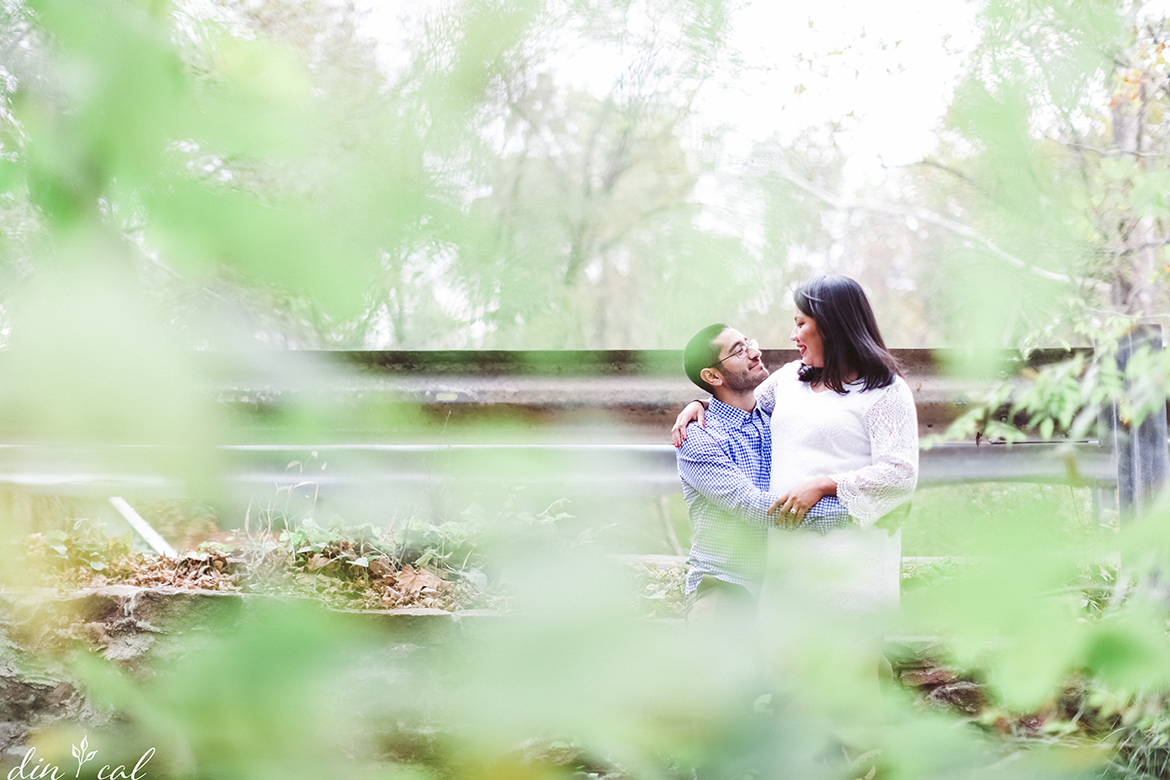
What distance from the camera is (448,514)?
0.30 m

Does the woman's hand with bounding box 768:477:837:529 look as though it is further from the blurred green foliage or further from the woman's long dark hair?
the blurred green foliage

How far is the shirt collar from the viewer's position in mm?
1216

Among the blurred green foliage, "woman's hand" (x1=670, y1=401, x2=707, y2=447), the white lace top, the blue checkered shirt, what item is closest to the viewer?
the blurred green foliage

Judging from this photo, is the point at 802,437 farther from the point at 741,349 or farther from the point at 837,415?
the point at 741,349

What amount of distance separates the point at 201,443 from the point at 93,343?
0.04 meters

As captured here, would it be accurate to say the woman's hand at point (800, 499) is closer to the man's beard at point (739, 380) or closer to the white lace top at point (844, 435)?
the white lace top at point (844, 435)

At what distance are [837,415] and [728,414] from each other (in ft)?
0.58

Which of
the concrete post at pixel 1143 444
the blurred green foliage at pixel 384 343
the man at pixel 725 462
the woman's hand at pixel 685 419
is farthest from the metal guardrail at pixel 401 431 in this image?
the concrete post at pixel 1143 444

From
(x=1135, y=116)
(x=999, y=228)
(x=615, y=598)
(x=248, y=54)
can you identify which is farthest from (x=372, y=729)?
(x=1135, y=116)

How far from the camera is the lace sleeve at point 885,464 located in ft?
3.21

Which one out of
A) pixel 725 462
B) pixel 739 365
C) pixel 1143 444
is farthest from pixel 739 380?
pixel 1143 444

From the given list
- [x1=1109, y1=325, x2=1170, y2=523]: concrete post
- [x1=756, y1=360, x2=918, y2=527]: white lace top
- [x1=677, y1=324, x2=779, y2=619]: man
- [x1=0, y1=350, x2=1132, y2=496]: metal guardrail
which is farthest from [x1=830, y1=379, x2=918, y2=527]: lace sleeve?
[x1=0, y1=350, x2=1132, y2=496]: metal guardrail

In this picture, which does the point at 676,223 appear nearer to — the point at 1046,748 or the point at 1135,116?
the point at 1046,748

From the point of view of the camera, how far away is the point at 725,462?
1.01 m
